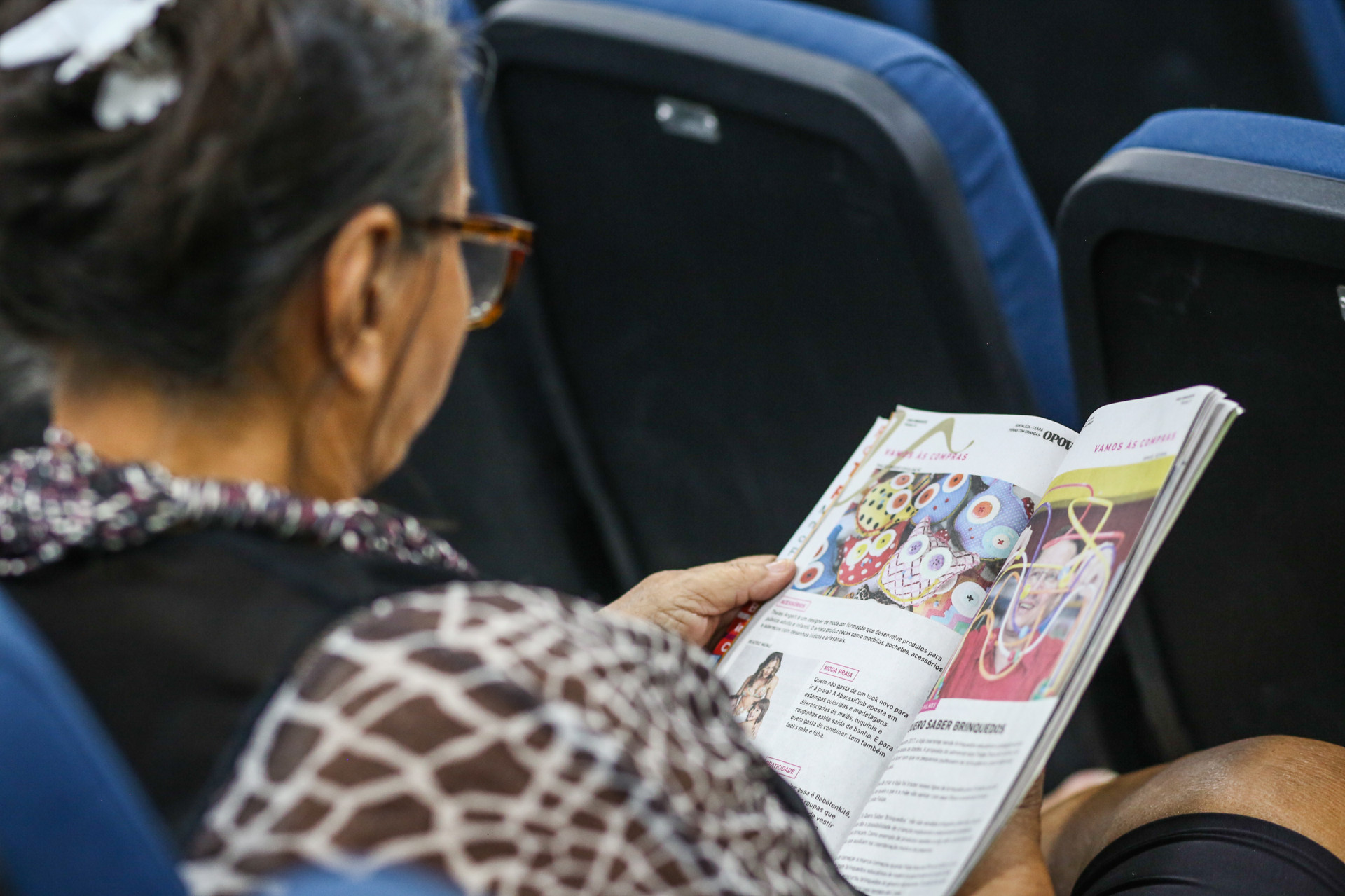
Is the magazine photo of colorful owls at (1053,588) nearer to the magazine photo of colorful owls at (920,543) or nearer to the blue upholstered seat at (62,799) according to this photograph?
the magazine photo of colorful owls at (920,543)

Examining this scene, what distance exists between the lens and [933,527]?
2.85 feet

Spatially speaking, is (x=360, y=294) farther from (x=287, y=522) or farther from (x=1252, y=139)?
(x=1252, y=139)

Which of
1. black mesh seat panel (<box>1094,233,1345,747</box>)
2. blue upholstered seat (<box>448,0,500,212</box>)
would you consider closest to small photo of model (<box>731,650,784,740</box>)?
black mesh seat panel (<box>1094,233,1345,747</box>)

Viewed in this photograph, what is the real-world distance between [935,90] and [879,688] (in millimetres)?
553

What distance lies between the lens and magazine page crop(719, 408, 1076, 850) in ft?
2.65

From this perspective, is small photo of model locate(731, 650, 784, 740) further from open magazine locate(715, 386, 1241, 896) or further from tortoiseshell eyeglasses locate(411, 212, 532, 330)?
tortoiseshell eyeglasses locate(411, 212, 532, 330)

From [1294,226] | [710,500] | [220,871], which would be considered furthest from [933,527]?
[710,500]

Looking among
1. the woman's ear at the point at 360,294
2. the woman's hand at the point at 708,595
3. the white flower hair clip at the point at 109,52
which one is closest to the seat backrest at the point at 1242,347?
the woman's hand at the point at 708,595

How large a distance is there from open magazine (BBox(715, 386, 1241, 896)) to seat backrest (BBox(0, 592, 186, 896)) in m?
0.41

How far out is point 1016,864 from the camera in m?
0.78

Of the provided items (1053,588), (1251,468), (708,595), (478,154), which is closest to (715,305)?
(478,154)

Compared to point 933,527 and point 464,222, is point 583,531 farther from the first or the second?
point 464,222

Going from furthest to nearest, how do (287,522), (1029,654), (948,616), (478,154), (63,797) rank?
(478,154)
(948,616)
(1029,654)
(287,522)
(63,797)

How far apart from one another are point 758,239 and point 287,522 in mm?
750
